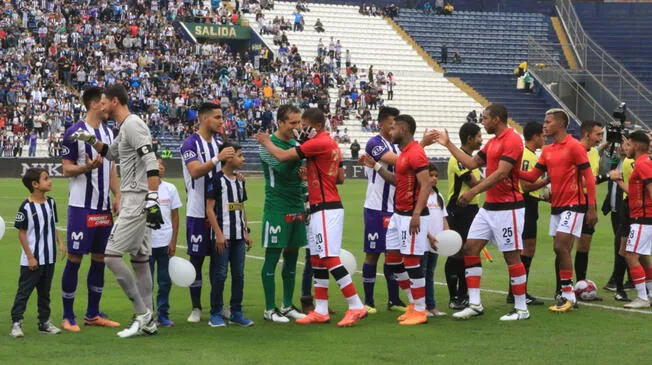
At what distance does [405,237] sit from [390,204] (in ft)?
3.14

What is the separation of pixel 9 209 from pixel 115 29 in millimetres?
29266

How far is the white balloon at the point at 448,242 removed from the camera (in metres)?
12.1

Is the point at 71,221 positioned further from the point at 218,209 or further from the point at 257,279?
the point at 257,279

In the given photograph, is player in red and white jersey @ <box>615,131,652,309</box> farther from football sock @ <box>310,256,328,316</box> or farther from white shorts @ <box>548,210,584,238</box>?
football sock @ <box>310,256,328,316</box>

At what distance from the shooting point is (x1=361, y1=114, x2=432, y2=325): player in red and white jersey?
11.8m

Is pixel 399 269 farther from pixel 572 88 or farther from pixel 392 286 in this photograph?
pixel 572 88

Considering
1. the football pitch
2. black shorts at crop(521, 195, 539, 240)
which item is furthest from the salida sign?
black shorts at crop(521, 195, 539, 240)

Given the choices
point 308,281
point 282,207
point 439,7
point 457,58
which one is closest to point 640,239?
point 308,281

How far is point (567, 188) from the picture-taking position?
13.0 metres

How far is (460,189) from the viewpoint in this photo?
1322 cm

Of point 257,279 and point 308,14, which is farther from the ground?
point 308,14

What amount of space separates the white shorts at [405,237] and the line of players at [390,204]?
11 millimetres

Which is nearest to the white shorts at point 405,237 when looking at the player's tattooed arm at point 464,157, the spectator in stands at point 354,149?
the player's tattooed arm at point 464,157

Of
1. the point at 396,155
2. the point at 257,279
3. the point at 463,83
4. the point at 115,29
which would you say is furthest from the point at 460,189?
the point at 463,83
